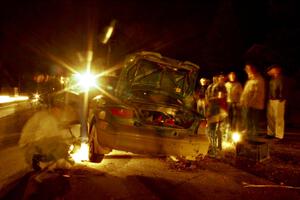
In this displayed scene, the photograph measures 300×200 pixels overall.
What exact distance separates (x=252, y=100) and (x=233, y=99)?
1203 millimetres

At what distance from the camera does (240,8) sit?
24.2 m

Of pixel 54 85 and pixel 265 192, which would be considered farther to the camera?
pixel 54 85

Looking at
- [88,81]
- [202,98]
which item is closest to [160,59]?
[88,81]

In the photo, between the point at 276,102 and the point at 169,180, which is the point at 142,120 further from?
the point at 276,102

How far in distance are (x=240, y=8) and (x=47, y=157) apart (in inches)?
832

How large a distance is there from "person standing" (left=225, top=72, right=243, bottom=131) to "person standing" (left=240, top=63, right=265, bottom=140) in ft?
2.71

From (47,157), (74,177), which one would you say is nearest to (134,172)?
(74,177)

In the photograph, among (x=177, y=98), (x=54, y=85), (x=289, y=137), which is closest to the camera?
(x=177, y=98)

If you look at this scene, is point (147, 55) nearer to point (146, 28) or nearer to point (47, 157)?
point (47, 157)

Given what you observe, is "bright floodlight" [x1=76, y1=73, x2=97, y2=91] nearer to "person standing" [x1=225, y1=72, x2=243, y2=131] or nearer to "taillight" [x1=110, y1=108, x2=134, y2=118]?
"taillight" [x1=110, y1=108, x2=134, y2=118]

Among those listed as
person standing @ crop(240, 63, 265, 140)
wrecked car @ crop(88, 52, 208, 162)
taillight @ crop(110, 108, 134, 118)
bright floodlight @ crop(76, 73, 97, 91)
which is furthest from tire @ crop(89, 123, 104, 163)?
person standing @ crop(240, 63, 265, 140)

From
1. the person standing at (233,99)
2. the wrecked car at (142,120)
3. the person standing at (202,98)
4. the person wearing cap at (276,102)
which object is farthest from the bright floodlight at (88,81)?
the person wearing cap at (276,102)

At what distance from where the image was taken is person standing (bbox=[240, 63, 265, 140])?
8570 mm

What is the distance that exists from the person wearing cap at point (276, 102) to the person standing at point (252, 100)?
626mm
